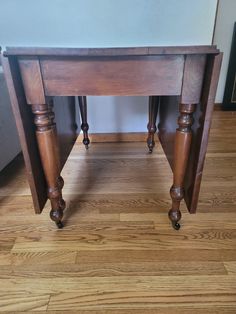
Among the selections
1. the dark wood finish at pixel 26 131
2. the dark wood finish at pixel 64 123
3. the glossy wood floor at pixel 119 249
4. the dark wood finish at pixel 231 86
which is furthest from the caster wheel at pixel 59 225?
the dark wood finish at pixel 231 86

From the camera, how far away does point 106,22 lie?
1.55m

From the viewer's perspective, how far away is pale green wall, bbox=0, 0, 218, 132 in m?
1.49

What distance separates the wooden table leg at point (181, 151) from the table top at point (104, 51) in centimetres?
18

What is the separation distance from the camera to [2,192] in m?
1.27

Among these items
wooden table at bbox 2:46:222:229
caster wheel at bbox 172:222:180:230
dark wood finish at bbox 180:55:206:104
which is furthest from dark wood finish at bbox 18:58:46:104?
caster wheel at bbox 172:222:180:230

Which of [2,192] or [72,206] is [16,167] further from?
[72,206]

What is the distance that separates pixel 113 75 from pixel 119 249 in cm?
65

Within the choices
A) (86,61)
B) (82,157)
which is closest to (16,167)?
(82,157)

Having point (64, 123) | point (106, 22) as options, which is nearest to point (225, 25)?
point (106, 22)

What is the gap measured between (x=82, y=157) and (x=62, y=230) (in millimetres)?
739

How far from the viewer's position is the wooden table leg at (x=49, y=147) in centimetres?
78

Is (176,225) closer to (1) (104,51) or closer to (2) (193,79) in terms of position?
(2) (193,79)

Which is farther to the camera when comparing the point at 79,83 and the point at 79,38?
the point at 79,38

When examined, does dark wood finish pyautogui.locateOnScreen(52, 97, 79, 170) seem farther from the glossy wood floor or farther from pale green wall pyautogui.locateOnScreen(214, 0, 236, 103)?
pale green wall pyautogui.locateOnScreen(214, 0, 236, 103)
